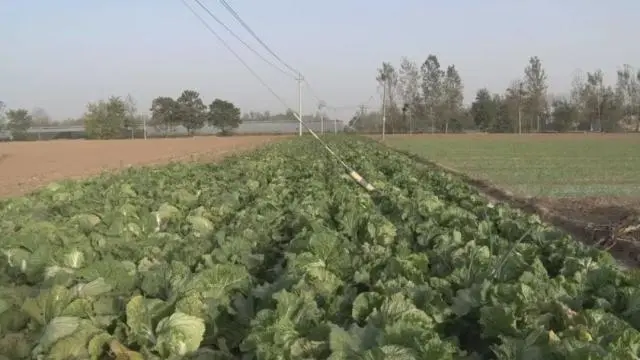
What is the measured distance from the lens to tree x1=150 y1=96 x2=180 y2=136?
120875mm

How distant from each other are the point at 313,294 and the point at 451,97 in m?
121

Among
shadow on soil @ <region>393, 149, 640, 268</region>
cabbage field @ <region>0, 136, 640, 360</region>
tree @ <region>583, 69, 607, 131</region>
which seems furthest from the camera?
tree @ <region>583, 69, 607, 131</region>

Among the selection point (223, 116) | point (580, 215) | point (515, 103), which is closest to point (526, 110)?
point (515, 103)

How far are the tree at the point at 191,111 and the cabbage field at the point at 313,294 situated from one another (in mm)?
116598

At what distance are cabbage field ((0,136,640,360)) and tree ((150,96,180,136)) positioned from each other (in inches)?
4592

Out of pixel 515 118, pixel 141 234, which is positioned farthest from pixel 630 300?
pixel 515 118

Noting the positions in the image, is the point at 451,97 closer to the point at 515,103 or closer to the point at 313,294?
the point at 515,103

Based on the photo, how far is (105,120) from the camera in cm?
11269

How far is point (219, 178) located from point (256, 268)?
30.0 feet

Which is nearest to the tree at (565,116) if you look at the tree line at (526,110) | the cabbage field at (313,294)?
the tree line at (526,110)

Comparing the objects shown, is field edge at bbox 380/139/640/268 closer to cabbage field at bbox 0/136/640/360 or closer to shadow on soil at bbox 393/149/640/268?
shadow on soil at bbox 393/149/640/268

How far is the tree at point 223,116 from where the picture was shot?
398 ft

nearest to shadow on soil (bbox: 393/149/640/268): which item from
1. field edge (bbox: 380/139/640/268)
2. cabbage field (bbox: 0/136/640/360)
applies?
field edge (bbox: 380/139/640/268)

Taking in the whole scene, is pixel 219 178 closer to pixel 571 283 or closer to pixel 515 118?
pixel 571 283
